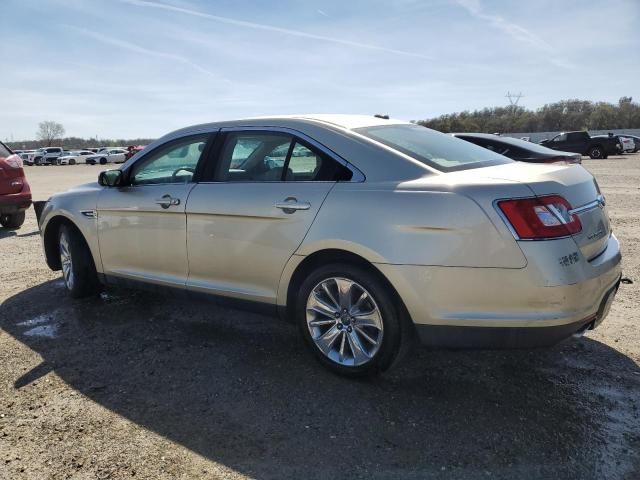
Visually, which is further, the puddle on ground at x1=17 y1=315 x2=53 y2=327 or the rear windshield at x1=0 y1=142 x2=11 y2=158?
the rear windshield at x1=0 y1=142 x2=11 y2=158

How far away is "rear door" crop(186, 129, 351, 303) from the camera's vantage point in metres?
3.33

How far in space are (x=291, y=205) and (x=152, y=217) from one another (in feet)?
4.57

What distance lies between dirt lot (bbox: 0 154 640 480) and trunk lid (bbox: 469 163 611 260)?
92 centimetres

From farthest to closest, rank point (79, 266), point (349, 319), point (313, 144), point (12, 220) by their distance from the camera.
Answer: point (12, 220) < point (79, 266) < point (313, 144) < point (349, 319)

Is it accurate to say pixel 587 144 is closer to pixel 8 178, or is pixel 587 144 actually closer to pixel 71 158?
pixel 8 178

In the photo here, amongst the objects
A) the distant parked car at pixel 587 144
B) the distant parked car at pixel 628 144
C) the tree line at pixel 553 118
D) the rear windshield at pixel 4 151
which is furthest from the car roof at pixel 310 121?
the tree line at pixel 553 118

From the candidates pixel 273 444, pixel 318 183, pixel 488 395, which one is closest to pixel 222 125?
pixel 318 183

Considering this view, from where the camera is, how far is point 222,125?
402cm

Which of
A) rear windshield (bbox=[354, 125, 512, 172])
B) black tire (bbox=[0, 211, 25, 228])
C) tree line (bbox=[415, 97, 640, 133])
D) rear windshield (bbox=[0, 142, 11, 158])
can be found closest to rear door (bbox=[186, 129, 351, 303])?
rear windshield (bbox=[354, 125, 512, 172])

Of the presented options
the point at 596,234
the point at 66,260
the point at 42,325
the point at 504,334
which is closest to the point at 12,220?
the point at 66,260

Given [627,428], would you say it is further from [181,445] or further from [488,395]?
[181,445]

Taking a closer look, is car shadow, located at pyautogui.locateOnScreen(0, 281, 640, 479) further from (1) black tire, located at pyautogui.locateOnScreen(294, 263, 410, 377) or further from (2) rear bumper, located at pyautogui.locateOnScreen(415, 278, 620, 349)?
(2) rear bumper, located at pyautogui.locateOnScreen(415, 278, 620, 349)

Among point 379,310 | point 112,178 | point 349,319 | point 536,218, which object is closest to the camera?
point 536,218

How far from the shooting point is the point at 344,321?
327cm
